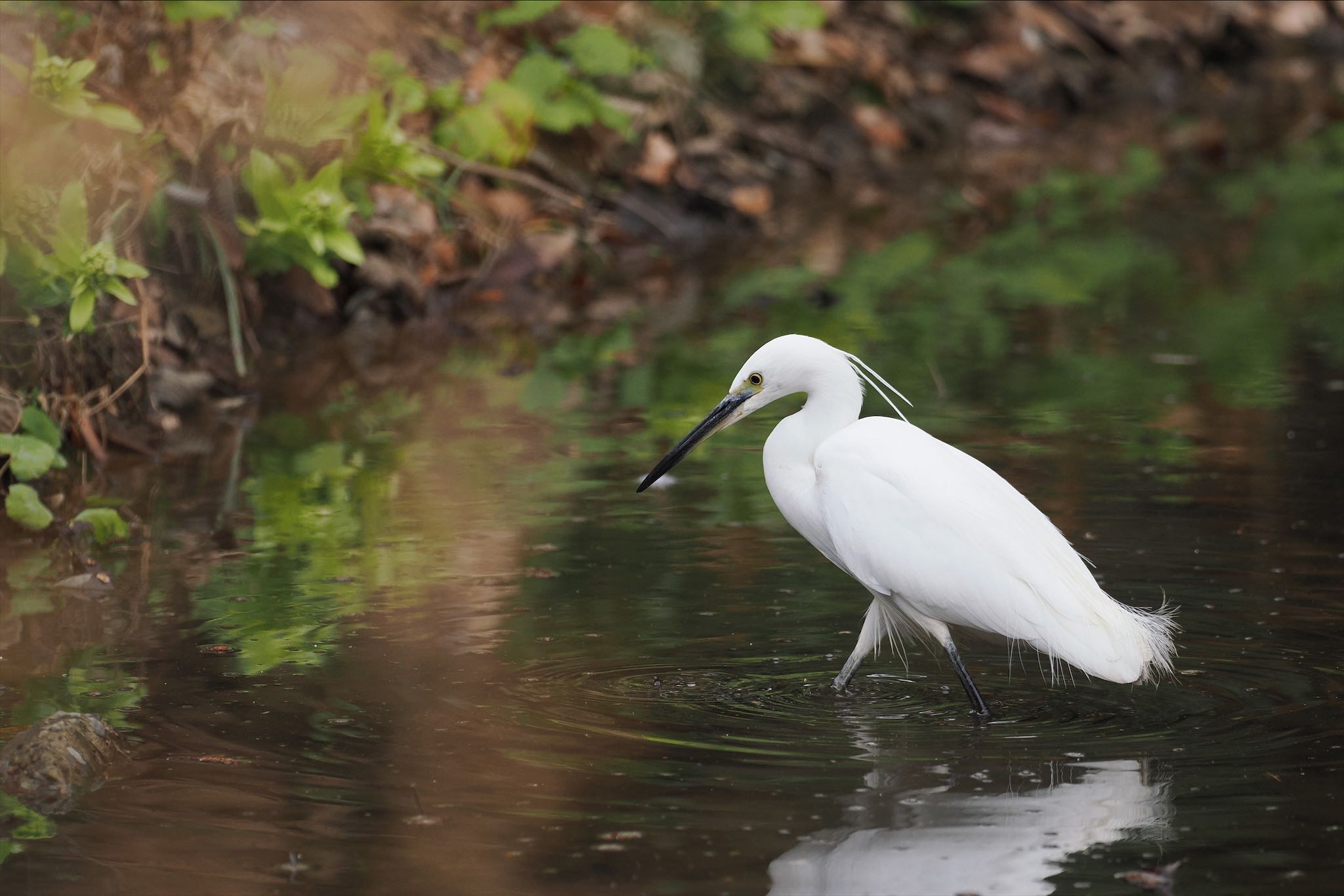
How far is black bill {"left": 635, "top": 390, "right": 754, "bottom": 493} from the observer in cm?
546

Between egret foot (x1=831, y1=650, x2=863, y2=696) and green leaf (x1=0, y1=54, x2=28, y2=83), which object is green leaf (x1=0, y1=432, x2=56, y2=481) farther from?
egret foot (x1=831, y1=650, x2=863, y2=696)

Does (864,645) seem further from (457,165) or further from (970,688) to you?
(457,165)

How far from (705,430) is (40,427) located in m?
2.80

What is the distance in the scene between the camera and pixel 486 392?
9.55 metres

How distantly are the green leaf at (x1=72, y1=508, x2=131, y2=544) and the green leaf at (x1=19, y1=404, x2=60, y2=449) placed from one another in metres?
0.45

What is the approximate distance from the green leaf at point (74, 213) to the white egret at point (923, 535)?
2712 mm

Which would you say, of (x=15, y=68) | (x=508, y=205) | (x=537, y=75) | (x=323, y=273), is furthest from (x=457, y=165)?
(x=15, y=68)

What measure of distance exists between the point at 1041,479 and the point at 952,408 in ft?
4.74

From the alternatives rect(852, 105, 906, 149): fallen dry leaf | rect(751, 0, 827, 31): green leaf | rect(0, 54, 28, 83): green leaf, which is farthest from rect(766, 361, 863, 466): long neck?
rect(852, 105, 906, 149): fallen dry leaf

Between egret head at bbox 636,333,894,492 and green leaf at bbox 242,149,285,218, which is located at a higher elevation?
green leaf at bbox 242,149,285,218

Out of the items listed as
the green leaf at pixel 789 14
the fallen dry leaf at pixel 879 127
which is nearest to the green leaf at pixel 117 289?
the green leaf at pixel 789 14

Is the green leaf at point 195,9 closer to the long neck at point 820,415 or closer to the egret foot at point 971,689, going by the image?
the long neck at point 820,415

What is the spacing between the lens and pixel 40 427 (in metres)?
7.07

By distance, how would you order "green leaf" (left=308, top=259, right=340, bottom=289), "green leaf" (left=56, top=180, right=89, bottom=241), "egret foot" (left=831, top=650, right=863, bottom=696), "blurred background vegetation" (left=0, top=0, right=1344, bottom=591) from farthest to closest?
"green leaf" (left=308, top=259, right=340, bottom=289) < "blurred background vegetation" (left=0, top=0, right=1344, bottom=591) < "green leaf" (left=56, top=180, right=89, bottom=241) < "egret foot" (left=831, top=650, right=863, bottom=696)
